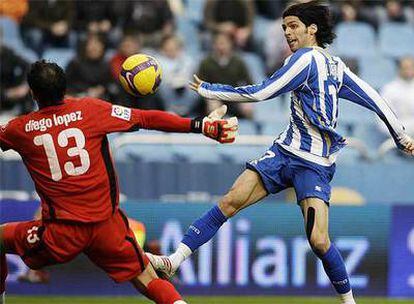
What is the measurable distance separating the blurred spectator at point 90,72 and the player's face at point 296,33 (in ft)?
17.5

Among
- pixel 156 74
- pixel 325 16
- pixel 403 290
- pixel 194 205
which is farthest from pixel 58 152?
pixel 403 290

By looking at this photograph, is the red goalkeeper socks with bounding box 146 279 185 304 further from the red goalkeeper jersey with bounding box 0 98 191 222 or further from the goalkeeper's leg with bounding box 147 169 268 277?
the goalkeeper's leg with bounding box 147 169 268 277

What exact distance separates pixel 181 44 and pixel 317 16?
6045 mm

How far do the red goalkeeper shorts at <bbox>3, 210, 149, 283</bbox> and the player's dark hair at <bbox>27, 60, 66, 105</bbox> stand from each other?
82cm

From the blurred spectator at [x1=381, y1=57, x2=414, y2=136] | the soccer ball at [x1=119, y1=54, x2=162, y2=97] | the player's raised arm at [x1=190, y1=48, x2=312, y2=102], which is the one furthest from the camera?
the blurred spectator at [x1=381, y1=57, x2=414, y2=136]

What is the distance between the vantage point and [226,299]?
1118cm

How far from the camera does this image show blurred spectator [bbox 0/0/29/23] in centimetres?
1489

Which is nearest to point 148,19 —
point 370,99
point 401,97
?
point 401,97

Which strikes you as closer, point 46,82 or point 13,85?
point 46,82

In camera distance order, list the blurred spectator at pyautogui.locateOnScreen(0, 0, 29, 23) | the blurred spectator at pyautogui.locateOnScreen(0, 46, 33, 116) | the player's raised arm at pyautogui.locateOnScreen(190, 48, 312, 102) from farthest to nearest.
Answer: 1. the blurred spectator at pyautogui.locateOnScreen(0, 0, 29, 23)
2. the blurred spectator at pyautogui.locateOnScreen(0, 46, 33, 116)
3. the player's raised arm at pyautogui.locateOnScreen(190, 48, 312, 102)

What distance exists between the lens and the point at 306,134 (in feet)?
28.2

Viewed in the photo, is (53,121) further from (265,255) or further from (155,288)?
(265,255)

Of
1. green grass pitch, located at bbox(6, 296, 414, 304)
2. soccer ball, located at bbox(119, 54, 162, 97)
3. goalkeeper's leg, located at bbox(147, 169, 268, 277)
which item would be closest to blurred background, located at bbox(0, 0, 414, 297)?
green grass pitch, located at bbox(6, 296, 414, 304)

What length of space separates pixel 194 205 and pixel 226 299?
0.98m
